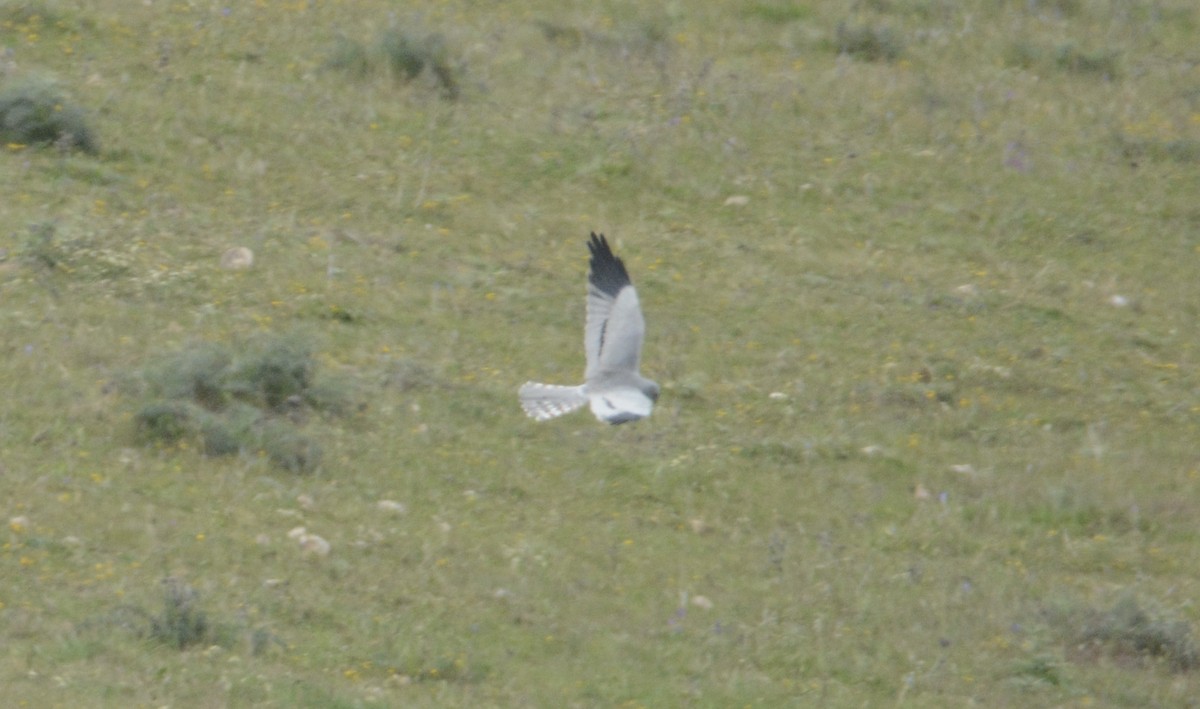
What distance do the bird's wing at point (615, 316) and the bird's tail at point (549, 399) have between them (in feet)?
0.75

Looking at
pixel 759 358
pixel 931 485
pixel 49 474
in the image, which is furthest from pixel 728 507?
pixel 49 474

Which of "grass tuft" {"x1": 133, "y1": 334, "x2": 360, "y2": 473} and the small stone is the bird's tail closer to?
"grass tuft" {"x1": 133, "y1": 334, "x2": 360, "y2": 473}

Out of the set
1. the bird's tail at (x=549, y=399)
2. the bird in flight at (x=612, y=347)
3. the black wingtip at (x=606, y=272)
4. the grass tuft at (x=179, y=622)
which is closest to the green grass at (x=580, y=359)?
the grass tuft at (x=179, y=622)

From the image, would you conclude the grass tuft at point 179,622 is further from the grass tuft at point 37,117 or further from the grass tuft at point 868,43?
the grass tuft at point 868,43

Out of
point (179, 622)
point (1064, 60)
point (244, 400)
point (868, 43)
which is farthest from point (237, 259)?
point (1064, 60)

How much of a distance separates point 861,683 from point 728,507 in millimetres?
1708

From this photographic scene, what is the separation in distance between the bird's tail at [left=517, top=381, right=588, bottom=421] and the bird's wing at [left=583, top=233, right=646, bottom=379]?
230 mm

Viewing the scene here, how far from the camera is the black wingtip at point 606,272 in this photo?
895 centimetres

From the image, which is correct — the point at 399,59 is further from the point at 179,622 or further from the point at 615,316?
the point at 179,622

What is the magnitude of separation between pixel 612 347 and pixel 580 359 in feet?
6.05

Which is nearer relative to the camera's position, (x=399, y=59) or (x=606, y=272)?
(x=606, y=272)

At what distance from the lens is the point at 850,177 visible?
1402cm

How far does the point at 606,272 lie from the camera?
9031mm

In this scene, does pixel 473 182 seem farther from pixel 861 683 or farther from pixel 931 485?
pixel 861 683
